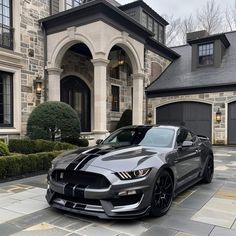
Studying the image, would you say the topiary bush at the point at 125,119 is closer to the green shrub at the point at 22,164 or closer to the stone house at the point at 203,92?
the stone house at the point at 203,92

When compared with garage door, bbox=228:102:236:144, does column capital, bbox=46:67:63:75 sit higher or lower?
higher

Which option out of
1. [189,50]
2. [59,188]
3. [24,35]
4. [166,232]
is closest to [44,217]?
[59,188]

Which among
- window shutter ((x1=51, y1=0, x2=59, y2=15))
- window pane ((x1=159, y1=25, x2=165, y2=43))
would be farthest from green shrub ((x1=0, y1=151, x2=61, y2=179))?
window pane ((x1=159, y1=25, x2=165, y2=43))

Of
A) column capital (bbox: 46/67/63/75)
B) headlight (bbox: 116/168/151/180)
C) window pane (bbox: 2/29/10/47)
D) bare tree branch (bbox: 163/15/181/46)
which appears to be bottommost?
headlight (bbox: 116/168/151/180)

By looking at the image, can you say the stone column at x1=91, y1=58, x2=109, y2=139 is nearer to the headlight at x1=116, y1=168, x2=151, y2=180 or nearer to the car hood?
the car hood

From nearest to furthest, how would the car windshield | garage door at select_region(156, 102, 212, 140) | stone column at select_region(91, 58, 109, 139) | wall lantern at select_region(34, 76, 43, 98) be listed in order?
1. the car windshield
2. stone column at select_region(91, 58, 109, 139)
3. wall lantern at select_region(34, 76, 43, 98)
4. garage door at select_region(156, 102, 212, 140)

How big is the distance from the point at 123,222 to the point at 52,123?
565 centimetres

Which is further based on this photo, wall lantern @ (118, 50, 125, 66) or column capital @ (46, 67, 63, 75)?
wall lantern @ (118, 50, 125, 66)

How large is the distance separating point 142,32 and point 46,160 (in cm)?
897

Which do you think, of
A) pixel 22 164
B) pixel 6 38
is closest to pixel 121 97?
pixel 6 38

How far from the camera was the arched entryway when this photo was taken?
531 inches

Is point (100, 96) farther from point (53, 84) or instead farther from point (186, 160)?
point (186, 160)

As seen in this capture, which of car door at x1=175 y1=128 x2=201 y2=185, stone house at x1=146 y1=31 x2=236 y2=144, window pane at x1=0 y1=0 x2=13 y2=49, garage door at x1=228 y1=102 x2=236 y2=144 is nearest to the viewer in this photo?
car door at x1=175 y1=128 x2=201 y2=185

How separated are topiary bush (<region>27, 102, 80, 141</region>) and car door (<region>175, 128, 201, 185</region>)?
4.42m
